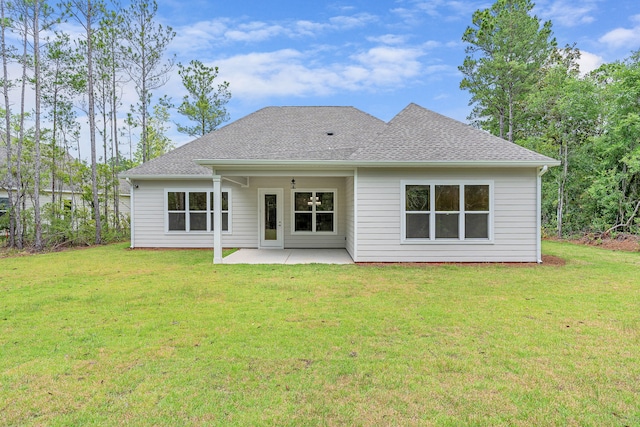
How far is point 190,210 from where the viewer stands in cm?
1198

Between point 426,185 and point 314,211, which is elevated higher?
point 426,185

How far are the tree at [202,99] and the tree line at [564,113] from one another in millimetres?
14176

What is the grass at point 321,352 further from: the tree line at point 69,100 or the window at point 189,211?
the tree line at point 69,100

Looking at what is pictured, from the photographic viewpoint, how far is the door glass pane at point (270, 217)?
11961 millimetres

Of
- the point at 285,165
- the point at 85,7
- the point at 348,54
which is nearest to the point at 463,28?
the point at 348,54

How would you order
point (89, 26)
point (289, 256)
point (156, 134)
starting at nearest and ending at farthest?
point (289, 256) → point (89, 26) → point (156, 134)

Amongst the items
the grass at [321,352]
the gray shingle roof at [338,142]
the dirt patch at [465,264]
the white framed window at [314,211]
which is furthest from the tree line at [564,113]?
the white framed window at [314,211]

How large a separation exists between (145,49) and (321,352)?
1632 cm

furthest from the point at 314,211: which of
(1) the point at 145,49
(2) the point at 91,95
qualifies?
(1) the point at 145,49

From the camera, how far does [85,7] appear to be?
12141 millimetres

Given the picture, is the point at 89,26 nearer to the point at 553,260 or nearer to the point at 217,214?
the point at 217,214

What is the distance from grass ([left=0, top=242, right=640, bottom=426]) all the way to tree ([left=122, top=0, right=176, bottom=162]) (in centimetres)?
1162

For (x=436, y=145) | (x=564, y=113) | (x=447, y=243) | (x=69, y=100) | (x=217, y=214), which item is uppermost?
(x=69, y=100)

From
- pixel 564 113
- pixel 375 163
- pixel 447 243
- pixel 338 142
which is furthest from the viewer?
pixel 564 113
